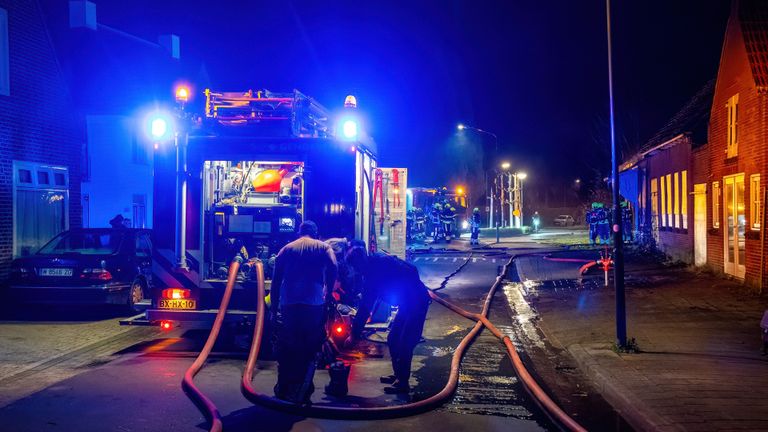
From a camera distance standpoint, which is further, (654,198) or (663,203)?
(654,198)

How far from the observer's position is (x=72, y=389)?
6.81 metres

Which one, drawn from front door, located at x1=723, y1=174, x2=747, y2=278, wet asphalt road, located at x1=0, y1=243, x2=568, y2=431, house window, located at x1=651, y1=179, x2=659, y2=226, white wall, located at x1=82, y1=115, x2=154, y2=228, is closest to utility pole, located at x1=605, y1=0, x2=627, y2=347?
wet asphalt road, located at x1=0, y1=243, x2=568, y2=431

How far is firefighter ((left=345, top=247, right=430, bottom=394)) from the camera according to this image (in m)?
6.85

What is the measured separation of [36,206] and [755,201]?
15.6 m

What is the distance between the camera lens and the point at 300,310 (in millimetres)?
6305

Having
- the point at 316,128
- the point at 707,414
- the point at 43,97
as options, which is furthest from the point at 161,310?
the point at 43,97

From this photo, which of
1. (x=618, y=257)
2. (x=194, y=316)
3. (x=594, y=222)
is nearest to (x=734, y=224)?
(x=618, y=257)

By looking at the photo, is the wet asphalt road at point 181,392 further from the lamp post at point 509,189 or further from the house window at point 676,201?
the lamp post at point 509,189

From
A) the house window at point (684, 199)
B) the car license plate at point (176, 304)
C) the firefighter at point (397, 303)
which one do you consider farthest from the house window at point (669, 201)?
the car license plate at point (176, 304)

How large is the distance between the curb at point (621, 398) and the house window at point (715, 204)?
9.48 meters

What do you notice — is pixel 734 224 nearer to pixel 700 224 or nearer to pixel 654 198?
→ pixel 700 224

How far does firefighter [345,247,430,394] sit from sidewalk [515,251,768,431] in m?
2.06

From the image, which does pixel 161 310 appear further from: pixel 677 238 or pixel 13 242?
pixel 677 238

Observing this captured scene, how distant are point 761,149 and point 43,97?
1555 centimetres
